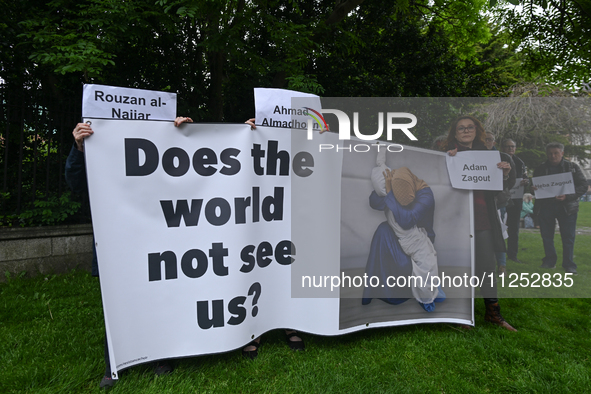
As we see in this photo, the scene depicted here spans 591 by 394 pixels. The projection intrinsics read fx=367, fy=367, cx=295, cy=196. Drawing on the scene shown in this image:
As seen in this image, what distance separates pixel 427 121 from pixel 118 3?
19.7ft

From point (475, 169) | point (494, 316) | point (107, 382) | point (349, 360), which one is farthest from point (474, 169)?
point (107, 382)

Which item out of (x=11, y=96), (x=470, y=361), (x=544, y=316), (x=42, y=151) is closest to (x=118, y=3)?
(x=11, y=96)

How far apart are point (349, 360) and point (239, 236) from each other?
1363 millimetres

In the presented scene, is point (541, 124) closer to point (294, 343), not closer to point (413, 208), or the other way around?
point (413, 208)

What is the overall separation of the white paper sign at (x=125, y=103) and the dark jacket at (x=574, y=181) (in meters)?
3.64

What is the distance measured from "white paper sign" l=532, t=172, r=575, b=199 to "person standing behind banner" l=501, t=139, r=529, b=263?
14cm

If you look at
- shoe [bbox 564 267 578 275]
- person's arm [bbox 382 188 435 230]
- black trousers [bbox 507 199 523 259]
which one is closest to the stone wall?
person's arm [bbox 382 188 435 230]

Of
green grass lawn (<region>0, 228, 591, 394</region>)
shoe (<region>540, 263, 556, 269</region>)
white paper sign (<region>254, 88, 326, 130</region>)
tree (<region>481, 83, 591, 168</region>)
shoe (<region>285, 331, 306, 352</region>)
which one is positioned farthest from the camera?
tree (<region>481, 83, 591, 168</region>)

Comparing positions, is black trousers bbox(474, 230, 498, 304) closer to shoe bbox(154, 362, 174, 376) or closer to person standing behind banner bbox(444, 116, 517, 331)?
person standing behind banner bbox(444, 116, 517, 331)

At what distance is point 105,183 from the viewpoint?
8.23ft

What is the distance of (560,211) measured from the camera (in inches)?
149

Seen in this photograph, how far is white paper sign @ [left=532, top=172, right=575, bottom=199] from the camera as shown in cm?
371

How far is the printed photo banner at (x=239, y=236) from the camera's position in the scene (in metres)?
2.55

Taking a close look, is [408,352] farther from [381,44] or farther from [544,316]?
[381,44]
